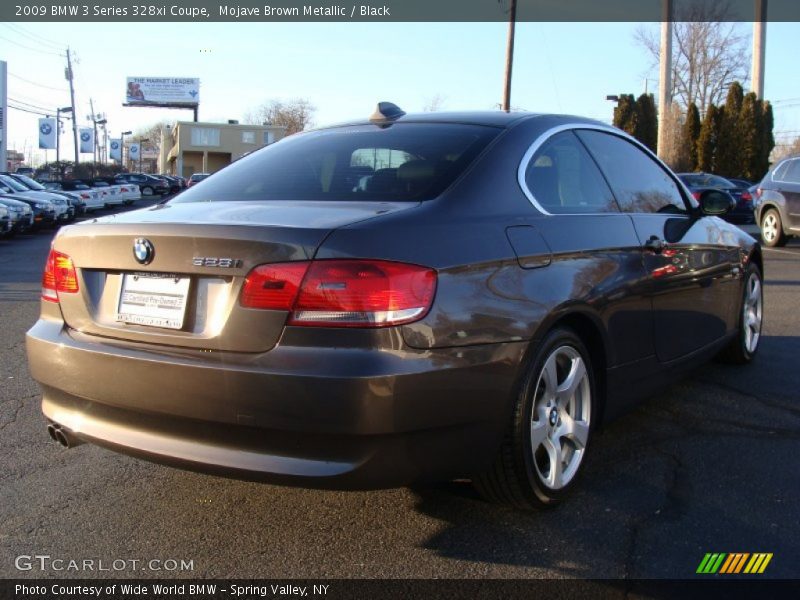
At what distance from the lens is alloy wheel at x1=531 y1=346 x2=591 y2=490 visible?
3.18 m

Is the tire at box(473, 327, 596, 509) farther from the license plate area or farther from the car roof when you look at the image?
the license plate area

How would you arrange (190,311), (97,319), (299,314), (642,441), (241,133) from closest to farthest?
(299,314)
(190,311)
(97,319)
(642,441)
(241,133)

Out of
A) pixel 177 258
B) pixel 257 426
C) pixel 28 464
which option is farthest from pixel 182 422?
pixel 28 464

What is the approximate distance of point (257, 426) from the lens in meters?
2.61

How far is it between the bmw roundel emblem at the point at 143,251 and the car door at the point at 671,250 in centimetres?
216

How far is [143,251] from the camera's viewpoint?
286 centimetres

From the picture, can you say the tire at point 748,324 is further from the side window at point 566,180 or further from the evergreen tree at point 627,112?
the evergreen tree at point 627,112

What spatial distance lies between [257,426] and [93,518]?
3.47 feet

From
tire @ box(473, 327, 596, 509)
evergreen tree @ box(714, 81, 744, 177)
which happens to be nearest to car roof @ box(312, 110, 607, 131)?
tire @ box(473, 327, 596, 509)

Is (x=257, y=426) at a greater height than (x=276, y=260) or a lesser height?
lesser

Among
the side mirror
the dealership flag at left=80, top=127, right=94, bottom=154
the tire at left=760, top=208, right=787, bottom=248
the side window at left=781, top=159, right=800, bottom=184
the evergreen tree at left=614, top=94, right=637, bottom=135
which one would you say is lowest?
the tire at left=760, top=208, right=787, bottom=248

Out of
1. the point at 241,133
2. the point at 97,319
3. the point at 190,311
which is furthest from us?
the point at 241,133

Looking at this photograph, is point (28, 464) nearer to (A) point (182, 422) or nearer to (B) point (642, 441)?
(A) point (182, 422)

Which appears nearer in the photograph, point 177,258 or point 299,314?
point 299,314
